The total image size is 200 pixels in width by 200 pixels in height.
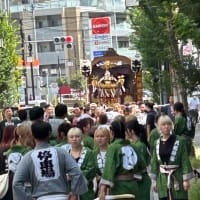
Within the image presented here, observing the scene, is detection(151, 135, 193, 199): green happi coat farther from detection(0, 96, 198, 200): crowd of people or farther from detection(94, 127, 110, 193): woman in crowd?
detection(94, 127, 110, 193): woman in crowd

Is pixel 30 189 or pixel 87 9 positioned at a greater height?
pixel 87 9

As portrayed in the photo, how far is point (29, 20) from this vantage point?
8975 cm

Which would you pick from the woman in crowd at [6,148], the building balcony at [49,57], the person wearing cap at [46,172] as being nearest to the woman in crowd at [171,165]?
the woman in crowd at [6,148]

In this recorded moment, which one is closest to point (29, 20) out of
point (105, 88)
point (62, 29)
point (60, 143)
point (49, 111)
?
point (62, 29)

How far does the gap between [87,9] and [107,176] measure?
80.7 metres

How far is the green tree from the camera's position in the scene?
1577 inches

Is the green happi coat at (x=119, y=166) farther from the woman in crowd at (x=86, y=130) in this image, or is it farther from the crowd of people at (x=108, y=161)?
the woman in crowd at (x=86, y=130)

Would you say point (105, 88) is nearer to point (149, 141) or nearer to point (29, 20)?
point (149, 141)

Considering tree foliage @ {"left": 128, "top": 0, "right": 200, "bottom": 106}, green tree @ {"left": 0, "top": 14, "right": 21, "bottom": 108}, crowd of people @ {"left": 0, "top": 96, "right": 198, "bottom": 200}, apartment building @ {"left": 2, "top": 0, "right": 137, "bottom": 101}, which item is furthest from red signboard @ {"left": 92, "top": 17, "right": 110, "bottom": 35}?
crowd of people @ {"left": 0, "top": 96, "right": 198, "bottom": 200}

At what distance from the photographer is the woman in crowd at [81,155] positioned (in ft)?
32.1

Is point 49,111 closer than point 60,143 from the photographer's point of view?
No

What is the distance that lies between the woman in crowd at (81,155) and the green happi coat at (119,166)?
0.56 m

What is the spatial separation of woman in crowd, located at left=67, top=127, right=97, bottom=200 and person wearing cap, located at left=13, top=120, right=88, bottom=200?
1858 mm

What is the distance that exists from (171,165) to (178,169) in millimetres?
107
